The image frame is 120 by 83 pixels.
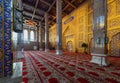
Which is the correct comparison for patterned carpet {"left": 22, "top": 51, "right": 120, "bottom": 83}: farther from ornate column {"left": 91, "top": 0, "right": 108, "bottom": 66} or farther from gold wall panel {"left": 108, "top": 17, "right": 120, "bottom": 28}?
gold wall panel {"left": 108, "top": 17, "right": 120, "bottom": 28}

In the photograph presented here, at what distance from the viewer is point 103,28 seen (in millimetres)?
4559

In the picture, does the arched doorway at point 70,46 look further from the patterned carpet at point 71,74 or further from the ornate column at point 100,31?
the patterned carpet at point 71,74

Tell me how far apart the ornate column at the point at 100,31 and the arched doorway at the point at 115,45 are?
3480mm

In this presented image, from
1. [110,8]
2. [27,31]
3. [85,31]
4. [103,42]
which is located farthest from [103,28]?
[27,31]

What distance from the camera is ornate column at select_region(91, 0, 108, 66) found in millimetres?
4509

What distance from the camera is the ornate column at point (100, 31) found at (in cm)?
451

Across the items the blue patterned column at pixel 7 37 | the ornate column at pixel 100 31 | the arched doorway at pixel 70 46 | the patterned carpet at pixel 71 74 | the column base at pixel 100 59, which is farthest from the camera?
the arched doorway at pixel 70 46

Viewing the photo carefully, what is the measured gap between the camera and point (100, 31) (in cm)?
472

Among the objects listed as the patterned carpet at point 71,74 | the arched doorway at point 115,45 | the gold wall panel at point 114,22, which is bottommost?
the patterned carpet at point 71,74

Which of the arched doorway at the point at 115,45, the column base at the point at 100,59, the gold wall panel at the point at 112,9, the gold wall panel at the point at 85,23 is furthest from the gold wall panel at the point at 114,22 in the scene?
the column base at the point at 100,59

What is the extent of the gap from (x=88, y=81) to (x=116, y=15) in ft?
23.9

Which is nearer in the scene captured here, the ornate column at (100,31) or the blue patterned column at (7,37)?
the blue patterned column at (7,37)

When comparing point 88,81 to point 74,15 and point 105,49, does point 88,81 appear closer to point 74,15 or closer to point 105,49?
point 105,49

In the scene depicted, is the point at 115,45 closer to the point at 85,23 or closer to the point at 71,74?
the point at 85,23
